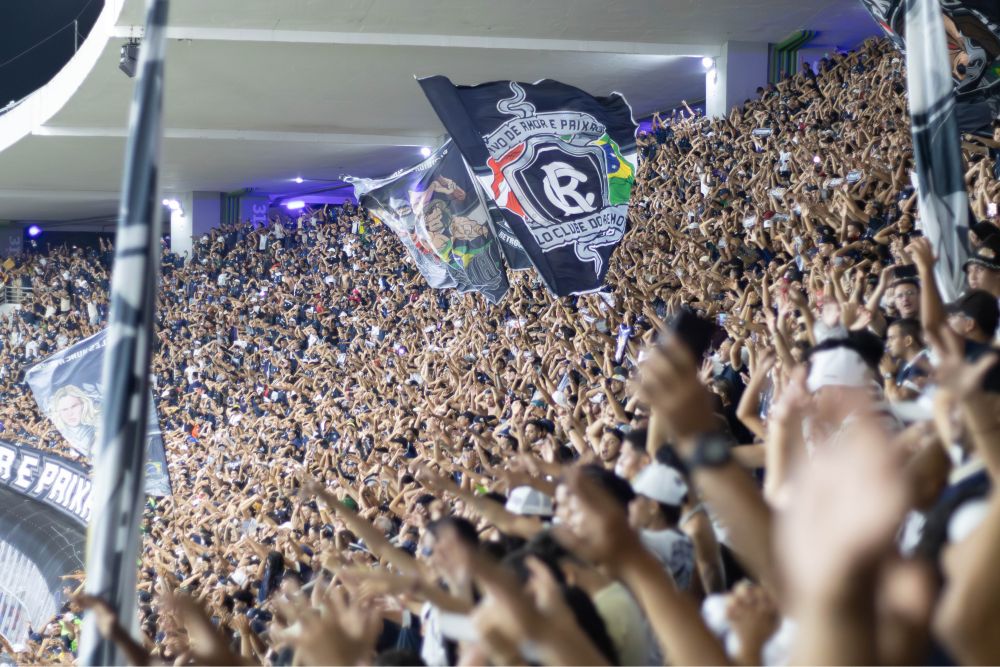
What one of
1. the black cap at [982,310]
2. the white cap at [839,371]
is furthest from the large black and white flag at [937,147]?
the white cap at [839,371]

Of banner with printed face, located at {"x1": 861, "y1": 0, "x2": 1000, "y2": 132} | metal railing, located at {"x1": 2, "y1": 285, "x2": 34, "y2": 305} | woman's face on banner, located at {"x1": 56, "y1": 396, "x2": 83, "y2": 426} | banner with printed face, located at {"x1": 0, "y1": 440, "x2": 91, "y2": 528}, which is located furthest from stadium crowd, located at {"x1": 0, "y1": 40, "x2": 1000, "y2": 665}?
metal railing, located at {"x1": 2, "y1": 285, "x2": 34, "y2": 305}

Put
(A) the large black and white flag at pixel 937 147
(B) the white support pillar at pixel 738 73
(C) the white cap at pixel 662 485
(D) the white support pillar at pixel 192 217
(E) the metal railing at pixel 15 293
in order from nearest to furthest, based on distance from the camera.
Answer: (C) the white cap at pixel 662 485, (A) the large black and white flag at pixel 937 147, (B) the white support pillar at pixel 738 73, (D) the white support pillar at pixel 192 217, (E) the metal railing at pixel 15 293

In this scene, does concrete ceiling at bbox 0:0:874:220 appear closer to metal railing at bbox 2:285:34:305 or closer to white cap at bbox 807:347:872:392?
metal railing at bbox 2:285:34:305

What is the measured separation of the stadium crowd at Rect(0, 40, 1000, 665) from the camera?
1688mm

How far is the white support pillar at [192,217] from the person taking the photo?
84.8ft

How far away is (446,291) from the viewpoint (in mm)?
15688

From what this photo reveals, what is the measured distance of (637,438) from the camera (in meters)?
4.21

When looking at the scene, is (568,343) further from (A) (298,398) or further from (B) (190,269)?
(B) (190,269)

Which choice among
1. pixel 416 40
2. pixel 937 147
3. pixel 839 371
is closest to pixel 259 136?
pixel 416 40

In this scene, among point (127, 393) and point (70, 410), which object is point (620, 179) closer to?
point (70, 410)

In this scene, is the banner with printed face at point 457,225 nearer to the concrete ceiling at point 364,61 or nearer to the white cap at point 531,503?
the concrete ceiling at point 364,61

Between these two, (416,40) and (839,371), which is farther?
(416,40)

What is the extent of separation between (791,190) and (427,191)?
350 centimetres

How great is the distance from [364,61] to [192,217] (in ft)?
41.4
